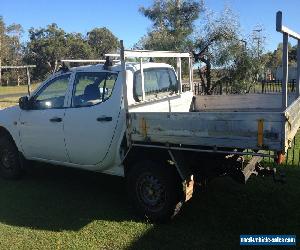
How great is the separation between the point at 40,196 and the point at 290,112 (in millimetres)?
3970

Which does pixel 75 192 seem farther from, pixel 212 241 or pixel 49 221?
pixel 212 241

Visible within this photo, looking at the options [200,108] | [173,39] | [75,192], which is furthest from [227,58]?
[75,192]

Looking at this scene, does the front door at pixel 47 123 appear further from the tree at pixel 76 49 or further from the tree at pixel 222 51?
the tree at pixel 76 49

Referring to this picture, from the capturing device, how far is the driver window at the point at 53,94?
6248 millimetres

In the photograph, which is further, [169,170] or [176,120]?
[169,170]

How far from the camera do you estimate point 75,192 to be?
6508 mm

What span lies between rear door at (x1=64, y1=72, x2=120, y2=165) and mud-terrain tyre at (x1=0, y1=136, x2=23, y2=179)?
1.57m

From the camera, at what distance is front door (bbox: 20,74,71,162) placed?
621 cm

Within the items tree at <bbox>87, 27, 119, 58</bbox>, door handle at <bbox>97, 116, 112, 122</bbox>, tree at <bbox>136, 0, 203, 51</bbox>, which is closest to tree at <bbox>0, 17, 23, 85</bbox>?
tree at <bbox>87, 27, 119, 58</bbox>

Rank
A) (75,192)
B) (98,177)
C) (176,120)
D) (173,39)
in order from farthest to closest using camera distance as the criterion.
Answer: (173,39), (98,177), (75,192), (176,120)

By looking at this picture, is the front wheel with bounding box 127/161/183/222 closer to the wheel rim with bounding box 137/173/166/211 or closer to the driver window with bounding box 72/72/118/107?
the wheel rim with bounding box 137/173/166/211

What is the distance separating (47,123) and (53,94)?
0.48 meters

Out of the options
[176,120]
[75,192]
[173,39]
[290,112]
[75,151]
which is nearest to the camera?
[290,112]

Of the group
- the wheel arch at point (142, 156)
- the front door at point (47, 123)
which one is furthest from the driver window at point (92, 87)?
the wheel arch at point (142, 156)
